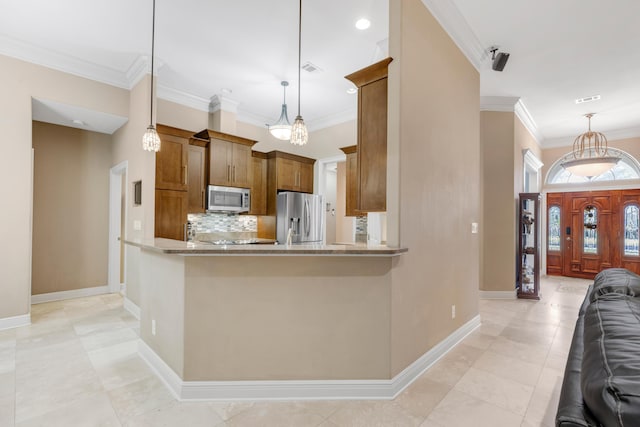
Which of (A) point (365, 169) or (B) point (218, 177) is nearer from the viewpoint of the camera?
(A) point (365, 169)

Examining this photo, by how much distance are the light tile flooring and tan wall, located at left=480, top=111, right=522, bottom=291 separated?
1431 mm

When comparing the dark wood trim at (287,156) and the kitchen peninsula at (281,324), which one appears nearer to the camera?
the kitchen peninsula at (281,324)

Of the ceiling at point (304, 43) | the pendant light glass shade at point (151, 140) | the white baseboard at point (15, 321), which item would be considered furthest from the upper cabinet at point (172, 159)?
the white baseboard at point (15, 321)

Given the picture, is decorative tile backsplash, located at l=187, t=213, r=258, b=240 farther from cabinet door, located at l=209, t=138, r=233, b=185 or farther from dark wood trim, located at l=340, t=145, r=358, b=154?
dark wood trim, located at l=340, t=145, r=358, b=154

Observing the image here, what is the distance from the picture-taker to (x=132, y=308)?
421 centimetres

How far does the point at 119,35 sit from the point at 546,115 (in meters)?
6.68

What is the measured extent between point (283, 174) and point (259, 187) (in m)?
0.51

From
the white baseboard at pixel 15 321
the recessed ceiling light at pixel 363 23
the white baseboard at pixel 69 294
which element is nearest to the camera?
the recessed ceiling light at pixel 363 23

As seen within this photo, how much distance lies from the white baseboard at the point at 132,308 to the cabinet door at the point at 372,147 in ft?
10.8

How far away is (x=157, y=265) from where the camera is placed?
2.60 m

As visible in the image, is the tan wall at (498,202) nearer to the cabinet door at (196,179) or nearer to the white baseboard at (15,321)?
the cabinet door at (196,179)

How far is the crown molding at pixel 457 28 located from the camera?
281 centimetres

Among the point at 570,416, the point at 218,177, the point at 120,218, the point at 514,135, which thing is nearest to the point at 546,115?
the point at 514,135

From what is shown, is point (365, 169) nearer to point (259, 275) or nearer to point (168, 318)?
point (259, 275)
